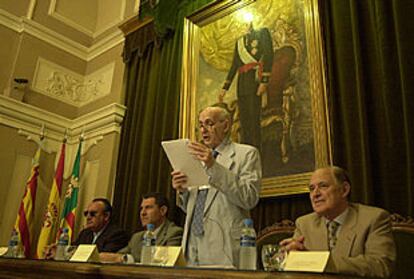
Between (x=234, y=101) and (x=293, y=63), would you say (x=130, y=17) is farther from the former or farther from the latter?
(x=293, y=63)

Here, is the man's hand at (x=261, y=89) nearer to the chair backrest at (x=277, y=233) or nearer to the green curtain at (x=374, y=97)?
the green curtain at (x=374, y=97)

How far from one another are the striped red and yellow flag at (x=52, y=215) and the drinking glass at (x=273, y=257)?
3.43 meters

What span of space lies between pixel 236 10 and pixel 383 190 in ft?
7.42

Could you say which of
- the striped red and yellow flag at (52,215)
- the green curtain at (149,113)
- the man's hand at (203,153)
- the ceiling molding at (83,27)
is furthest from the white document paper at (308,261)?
the ceiling molding at (83,27)

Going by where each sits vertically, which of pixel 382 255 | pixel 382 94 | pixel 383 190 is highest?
pixel 382 94

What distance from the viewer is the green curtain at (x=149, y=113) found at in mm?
4062

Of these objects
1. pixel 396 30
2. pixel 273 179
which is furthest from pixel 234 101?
pixel 396 30

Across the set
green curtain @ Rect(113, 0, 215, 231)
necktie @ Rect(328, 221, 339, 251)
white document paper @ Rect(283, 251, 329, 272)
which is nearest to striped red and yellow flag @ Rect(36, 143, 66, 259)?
green curtain @ Rect(113, 0, 215, 231)

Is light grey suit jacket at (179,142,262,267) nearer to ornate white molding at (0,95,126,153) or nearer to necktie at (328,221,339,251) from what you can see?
necktie at (328,221,339,251)

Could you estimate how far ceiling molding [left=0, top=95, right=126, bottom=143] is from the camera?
4723mm

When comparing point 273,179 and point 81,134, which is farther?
point 81,134

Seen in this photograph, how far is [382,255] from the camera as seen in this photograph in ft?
5.25

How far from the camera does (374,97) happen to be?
9.04ft

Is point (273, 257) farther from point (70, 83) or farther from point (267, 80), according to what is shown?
point (70, 83)
